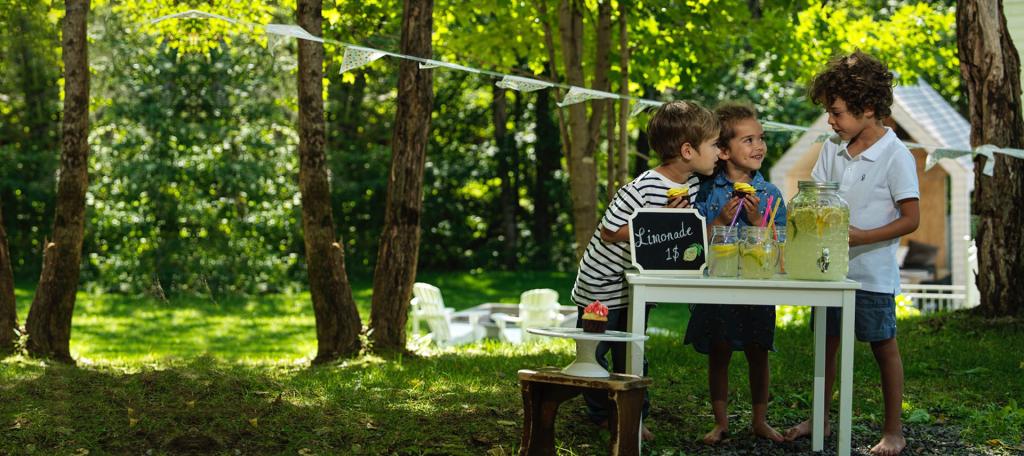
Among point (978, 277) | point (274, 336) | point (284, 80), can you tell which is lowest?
point (274, 336)

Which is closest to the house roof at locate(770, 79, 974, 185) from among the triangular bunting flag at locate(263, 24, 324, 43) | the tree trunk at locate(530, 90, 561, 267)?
the tree trunk at locate(530, 90, 561, 267)

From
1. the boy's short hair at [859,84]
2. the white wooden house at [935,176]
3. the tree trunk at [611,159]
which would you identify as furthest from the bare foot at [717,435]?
the white wooden house at [935,176]

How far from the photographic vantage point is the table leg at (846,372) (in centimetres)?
399

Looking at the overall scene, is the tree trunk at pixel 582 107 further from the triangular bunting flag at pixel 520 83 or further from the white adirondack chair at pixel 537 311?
the triangular bunting flag at pixel 520 83

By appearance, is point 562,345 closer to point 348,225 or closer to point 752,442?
point 752,442

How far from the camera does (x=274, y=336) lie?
13.5m

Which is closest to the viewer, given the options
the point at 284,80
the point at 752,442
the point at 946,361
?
the point at 752,442

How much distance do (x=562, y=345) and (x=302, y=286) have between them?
11.1 metres

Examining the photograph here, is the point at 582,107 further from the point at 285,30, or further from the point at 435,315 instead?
the point at 285,30

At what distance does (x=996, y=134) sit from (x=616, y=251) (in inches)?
187

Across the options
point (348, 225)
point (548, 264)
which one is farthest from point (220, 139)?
point (548, 264)

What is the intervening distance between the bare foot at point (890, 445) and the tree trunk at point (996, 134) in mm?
4157

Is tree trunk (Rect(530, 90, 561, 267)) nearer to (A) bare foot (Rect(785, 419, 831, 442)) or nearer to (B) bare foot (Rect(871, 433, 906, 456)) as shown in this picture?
(A) bare foot (Rect(785, 419, 831, 442))

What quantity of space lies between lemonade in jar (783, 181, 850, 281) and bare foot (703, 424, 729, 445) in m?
0.91
